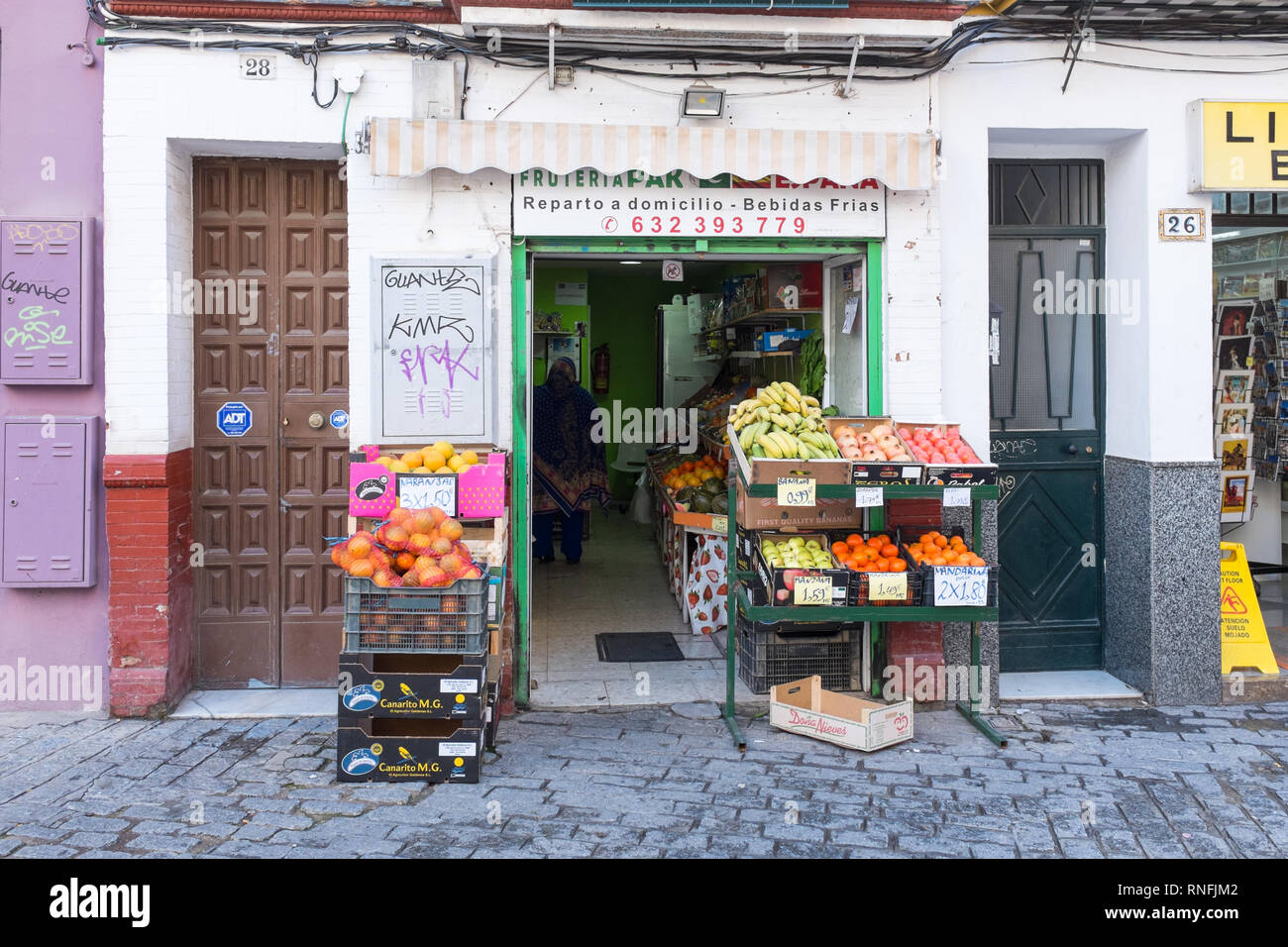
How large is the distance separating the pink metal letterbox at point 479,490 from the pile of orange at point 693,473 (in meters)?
3.45

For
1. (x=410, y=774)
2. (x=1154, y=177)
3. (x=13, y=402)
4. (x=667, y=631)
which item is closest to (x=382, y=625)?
(x=410, y=774)

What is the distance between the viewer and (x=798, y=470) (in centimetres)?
621

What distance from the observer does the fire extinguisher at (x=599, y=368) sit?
1641 cm

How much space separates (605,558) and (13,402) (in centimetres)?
633

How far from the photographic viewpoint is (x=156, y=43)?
6570 millimetres

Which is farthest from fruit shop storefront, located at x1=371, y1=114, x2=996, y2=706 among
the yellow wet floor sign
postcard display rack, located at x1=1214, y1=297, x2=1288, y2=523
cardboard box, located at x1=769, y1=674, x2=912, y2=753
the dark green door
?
postcard display rack, located at x1=1214, y1=297, x2=1288, y2=523

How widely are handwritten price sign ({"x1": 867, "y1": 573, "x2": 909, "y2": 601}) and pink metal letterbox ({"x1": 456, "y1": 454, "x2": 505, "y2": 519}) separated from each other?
7.03 feet

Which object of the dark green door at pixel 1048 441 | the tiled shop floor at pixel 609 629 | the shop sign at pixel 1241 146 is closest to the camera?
the shop sign at pixel 1241 146

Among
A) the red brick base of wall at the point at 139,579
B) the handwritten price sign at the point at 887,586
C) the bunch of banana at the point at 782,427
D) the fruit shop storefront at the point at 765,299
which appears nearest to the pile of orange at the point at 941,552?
the fruit shop storefront at the point at 765,299

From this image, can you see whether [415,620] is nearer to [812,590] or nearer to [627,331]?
[812,590]

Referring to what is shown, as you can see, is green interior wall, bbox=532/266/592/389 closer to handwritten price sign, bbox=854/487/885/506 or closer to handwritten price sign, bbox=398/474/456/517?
handwritten price sign, bbox=398/474/456/517

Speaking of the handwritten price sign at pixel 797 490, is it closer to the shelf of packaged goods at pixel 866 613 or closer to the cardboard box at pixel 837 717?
the shelf of packaged goods at pixel 866 613

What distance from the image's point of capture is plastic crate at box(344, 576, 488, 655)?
5.68 metres

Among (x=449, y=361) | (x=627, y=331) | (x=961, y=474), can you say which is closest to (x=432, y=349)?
(x=449, y=361)
